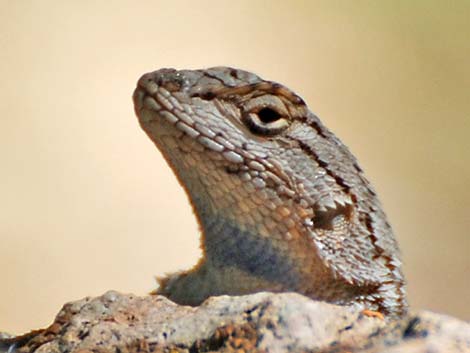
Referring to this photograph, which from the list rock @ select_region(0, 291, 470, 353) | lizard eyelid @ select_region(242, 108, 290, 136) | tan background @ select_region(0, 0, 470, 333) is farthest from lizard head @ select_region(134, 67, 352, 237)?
tan background @ select_region(0, 0, 470, 333)

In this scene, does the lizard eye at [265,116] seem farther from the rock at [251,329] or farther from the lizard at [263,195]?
the rock at [251,329]

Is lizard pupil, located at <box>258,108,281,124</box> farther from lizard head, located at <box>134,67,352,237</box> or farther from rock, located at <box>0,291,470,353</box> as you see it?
rock, located at <box>0,291,470,353</box>

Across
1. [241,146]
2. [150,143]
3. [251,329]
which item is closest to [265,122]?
[241,146]

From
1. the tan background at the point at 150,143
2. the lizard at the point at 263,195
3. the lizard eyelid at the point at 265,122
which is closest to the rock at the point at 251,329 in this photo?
the lizard at the point at 263,195

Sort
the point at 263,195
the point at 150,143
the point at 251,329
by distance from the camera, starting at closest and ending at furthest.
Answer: the point at 251,329, the point at 263,195, the point at 150,143

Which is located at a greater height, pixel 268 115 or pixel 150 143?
pixel 150 143

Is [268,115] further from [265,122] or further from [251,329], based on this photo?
[251,329]

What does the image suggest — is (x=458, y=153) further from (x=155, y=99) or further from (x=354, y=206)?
(x=155, y=99)
